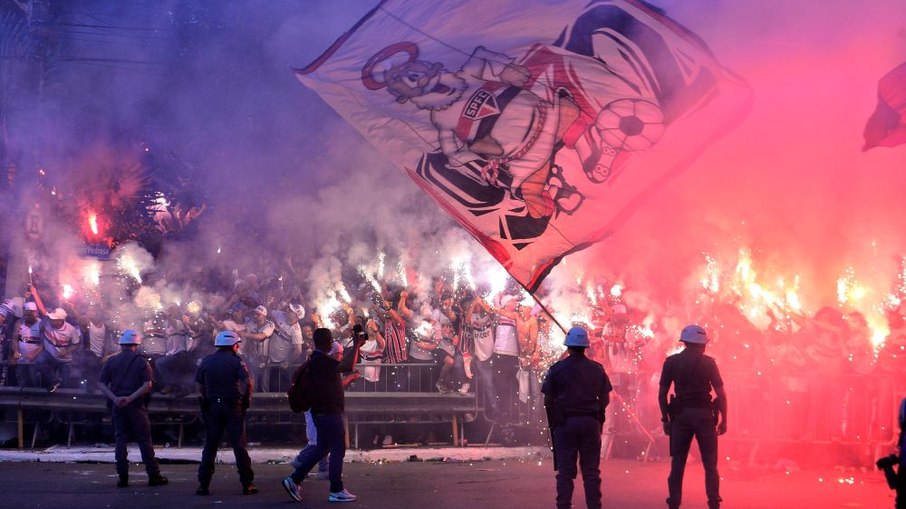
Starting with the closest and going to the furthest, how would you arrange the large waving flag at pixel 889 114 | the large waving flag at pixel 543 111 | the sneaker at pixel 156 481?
1. the sneaker at pixel 156 481
2. the large waving flag at pixel 543 111
3. the large waving flag at pixel 889 114

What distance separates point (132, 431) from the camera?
10508 millimetres

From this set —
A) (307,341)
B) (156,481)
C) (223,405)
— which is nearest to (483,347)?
(307,341)

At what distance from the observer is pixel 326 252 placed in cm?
1873

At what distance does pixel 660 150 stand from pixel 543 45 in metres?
1.83

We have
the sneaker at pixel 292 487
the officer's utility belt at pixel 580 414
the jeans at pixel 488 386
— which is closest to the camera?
the officer's utility belt at pixel 580 414

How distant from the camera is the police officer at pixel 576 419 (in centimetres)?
792

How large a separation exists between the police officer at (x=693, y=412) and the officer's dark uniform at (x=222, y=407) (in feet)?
13.2

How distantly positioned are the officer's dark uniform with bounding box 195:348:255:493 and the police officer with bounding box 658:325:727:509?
13.2ft

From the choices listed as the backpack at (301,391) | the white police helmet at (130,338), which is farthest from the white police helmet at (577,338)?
the white police helmet at (130,338)

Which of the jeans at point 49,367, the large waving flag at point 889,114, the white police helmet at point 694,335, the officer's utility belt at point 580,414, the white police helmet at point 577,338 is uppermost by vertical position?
the large waving flag at point 889,114

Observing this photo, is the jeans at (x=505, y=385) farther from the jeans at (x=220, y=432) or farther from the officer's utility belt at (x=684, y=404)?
the officer's utility belt at (x=684, y=404)

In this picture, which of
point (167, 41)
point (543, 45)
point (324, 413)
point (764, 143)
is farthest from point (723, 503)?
point (167, 41)

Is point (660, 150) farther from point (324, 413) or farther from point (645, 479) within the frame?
point (324, 413)

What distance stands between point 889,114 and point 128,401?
1025 centimetres
